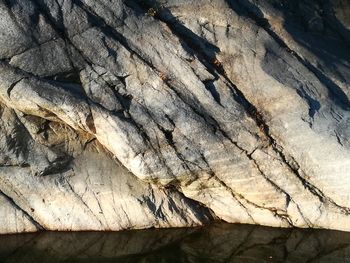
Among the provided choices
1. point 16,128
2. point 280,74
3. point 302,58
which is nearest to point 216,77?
point 280,74

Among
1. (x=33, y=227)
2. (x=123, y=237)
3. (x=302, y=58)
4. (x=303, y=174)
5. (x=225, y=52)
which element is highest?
(x=302, y=58)

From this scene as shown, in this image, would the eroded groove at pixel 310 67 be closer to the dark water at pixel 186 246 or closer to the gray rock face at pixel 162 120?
the gray rock face at pixel 162 120

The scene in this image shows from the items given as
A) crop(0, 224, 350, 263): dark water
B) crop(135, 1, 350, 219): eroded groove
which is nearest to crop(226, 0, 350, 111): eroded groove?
crop(135, 1, 350, 219): eroded groove

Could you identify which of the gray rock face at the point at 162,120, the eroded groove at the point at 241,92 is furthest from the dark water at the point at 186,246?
the eroded groove at the point at 241,92

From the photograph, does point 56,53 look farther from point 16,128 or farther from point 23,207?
point 23,207

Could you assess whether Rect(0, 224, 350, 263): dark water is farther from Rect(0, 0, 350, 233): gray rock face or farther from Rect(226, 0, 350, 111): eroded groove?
Rect(226, 0, 350, 111): eroded groove

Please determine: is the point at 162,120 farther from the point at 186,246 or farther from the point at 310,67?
the point at 310,67

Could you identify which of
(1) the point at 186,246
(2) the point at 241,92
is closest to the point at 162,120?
(2) the point at 241,92
